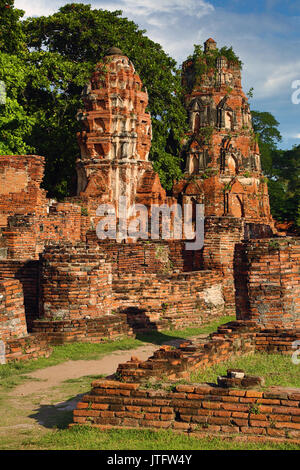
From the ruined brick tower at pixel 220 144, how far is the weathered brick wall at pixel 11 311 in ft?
75.5

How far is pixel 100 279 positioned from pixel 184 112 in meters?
23.0

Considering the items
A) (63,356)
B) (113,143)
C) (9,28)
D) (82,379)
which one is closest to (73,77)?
(9,28)

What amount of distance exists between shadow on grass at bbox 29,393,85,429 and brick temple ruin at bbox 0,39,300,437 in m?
0.41

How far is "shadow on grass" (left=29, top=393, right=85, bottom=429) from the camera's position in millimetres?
4931

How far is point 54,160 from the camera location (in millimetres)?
24719

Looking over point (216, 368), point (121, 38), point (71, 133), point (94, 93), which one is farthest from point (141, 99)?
point (216, 368)

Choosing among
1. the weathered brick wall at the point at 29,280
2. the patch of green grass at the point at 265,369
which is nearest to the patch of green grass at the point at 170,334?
the weathered brick wall at the point at 29,280

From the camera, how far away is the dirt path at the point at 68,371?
629cm

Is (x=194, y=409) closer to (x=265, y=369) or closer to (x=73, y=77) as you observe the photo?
(x=265, y=369)

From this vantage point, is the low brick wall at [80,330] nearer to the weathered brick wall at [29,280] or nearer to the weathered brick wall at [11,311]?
the weathered brick wall at [11,311]

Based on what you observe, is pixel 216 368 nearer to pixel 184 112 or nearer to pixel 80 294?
pixel 80 294

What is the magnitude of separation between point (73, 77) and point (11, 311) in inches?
752

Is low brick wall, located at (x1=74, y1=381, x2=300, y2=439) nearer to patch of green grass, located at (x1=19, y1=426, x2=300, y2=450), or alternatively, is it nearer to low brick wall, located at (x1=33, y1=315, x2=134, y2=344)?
patch of green grass, located at (x1=19, y1=426, x2=300, y2=450)
